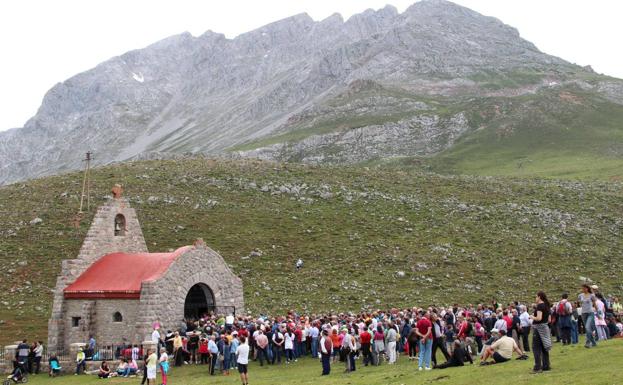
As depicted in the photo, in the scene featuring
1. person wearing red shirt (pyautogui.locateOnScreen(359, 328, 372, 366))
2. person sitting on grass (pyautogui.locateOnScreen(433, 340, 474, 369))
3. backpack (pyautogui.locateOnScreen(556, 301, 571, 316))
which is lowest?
person sitting on grass (pyautogui.locateOnScreen(433, 340, 474, 369))

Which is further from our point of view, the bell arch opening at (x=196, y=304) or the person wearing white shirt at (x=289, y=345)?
the bell arch opening at (x=196, y=304)

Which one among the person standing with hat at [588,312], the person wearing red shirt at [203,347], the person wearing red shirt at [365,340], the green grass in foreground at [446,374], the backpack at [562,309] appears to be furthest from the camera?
the person wearing red shirt at [203,347]

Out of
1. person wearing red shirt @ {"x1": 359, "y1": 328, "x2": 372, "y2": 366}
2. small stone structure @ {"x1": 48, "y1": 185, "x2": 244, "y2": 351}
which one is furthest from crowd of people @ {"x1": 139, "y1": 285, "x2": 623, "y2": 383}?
small stone structure @ {"x1": 48, "y1": 185, "x2": 244, "y2": 351}

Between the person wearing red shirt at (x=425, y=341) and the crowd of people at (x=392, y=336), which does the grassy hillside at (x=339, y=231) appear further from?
the person wearing red shirt at (x=425, y=341)

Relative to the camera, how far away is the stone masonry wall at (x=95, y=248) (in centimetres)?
3547

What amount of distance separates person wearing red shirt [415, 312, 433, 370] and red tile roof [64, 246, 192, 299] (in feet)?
48.9

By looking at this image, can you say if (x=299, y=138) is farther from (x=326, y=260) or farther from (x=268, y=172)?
(x=326, y=260)

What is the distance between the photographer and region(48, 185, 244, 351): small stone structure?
33281mm

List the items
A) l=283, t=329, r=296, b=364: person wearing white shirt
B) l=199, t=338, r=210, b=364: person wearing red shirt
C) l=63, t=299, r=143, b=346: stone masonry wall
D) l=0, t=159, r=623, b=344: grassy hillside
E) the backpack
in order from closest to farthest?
the backpack → l=283, t=329, r=296, b=364: person wearing white shirt → l=199, t=338, r=210, b=364: person wearing red shirt → l=63, t=299, r=143, b=346: stone masonry wall → l=0, t=159, r=623, b=344: grassy hillside

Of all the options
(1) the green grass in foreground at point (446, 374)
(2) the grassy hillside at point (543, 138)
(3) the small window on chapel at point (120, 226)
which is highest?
(2) the grassy hillside at point (543, 138)

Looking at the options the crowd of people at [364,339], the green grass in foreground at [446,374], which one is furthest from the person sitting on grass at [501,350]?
the green grass in foreground at [446,374]

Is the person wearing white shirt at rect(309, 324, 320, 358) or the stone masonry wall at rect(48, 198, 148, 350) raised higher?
the stone masonry wall at rect(48, 198, 148, 350)

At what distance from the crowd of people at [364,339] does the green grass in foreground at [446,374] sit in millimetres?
706

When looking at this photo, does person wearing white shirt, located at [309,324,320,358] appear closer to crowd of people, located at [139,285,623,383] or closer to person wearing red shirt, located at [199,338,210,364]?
crowd of people, located at [139,285,623,383]
